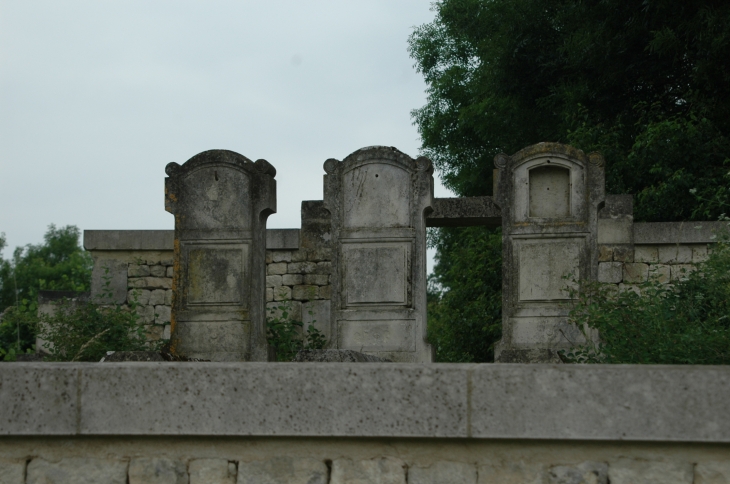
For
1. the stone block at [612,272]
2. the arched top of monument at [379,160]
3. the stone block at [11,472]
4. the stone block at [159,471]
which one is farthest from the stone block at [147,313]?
the stone block at [159,471]

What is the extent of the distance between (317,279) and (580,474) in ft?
19.7

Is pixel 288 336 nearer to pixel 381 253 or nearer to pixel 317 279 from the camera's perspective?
pixel 317 279

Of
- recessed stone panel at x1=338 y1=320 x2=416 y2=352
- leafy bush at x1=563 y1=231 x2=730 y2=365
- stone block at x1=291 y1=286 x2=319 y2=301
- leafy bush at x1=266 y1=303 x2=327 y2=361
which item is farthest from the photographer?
stone block at x1=291 y1=286 x2=319 y2=301

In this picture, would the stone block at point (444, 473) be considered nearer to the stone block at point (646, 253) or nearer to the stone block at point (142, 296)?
the stone block at point (646, 253)

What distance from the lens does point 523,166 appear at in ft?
25.0

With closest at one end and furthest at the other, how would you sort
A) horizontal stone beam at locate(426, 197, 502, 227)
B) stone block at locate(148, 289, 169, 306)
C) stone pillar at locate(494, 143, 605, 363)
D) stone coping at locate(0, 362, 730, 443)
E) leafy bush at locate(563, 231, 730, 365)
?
stone coping at locate(0, 362, 730, 443) → leafy bush at locate(563, 231, 730, 365) → stone pillar at locate(494, 143, 605, 363) → horizontal stone beam at locate(426, 197, 502, 227) → stone block at locate(148, 289, 169, 306)

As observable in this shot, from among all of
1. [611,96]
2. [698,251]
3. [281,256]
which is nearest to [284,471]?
[281,256]

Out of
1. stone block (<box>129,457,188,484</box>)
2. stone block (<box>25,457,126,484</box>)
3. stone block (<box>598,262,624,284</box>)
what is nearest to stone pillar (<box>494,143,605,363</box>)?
stone block (<box>598,262,624,284</box>)

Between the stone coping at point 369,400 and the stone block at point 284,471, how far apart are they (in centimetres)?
14

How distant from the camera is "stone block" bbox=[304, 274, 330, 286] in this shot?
933 centimetres

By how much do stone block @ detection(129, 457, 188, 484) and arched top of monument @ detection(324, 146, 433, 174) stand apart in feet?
13.7

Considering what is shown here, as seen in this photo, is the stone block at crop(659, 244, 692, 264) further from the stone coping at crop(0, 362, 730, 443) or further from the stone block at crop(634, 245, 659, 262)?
the stone coping at crop(0, 362, 730, 443)

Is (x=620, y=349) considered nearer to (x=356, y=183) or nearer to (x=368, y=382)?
(x=368, y=382)

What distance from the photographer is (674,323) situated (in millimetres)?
4762
